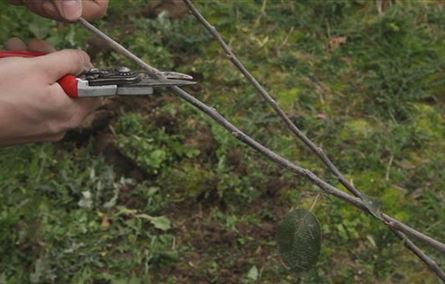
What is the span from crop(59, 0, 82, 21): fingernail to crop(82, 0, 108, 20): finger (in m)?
0.33

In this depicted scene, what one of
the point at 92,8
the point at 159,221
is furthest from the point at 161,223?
the point at 92,8

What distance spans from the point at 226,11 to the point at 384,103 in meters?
0.92

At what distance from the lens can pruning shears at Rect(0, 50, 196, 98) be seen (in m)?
1.40

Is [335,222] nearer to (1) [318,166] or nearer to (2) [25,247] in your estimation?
(1) [318,166]

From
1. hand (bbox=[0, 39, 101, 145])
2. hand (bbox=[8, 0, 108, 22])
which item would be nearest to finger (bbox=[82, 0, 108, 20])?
hand (bbox=[8, 0, 108, 22])

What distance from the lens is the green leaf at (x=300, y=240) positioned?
1364 mm

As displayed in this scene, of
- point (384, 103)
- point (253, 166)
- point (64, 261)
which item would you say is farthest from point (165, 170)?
point (384, 103)

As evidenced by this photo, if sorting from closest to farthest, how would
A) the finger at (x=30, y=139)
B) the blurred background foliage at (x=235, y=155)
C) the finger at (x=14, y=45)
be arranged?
1. the finger at (x=30, y=139)
2. the finger at (x=14, y=45)
3. the blurred background foliage at (x=235, y=155)

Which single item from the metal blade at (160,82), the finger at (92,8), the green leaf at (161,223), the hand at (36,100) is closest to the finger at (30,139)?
the hand at (36,100)

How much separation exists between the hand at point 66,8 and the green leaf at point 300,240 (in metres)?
0.59

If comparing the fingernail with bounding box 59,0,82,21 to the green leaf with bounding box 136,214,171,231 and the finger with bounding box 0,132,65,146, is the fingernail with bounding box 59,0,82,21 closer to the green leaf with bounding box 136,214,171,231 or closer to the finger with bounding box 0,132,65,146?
the finger with bounding box 0,132,65,146

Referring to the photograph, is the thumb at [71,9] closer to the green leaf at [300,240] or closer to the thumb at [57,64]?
the thumb at [57,64]

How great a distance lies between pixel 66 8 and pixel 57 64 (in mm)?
117

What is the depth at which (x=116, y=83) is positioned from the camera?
142 cm
